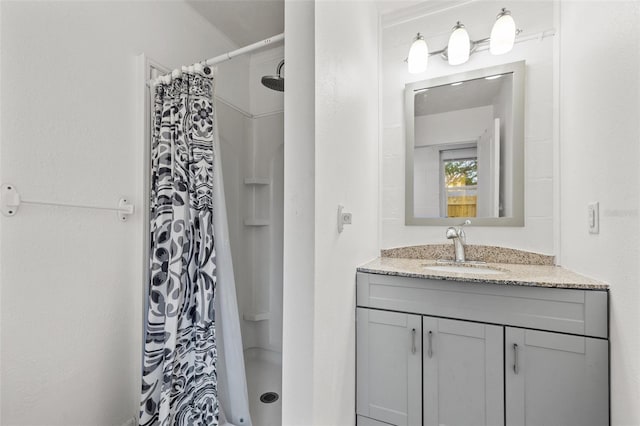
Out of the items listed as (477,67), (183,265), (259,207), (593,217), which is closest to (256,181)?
(259,207)

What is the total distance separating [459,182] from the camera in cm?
173

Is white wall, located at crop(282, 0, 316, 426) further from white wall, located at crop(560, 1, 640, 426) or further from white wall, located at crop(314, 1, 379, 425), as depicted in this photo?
white wall, located at crop(560, 1, 640, 426)

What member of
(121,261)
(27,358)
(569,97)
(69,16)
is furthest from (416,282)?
(69,16)

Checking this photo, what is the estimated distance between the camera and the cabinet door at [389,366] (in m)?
1.30

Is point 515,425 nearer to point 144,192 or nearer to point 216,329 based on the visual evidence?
point 216,329

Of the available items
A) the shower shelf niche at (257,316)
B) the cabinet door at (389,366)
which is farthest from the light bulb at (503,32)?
the shower shelf niche at (257,316)

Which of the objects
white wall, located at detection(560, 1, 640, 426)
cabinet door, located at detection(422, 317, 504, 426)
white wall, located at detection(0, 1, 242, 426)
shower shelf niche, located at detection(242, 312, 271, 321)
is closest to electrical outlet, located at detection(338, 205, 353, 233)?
cabinet door, located at detection(422, 317, 504, 426)

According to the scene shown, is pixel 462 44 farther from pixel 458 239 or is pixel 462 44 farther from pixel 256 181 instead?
pixel 256 181

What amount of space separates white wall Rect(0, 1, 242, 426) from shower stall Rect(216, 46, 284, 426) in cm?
75

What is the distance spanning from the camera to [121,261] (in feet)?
4.53

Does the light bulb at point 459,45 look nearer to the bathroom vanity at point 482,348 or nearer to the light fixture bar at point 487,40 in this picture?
the light fixture bar at point 487,40

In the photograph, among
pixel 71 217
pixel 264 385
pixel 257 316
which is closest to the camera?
pixel 71 217

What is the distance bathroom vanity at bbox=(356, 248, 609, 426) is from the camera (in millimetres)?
1056

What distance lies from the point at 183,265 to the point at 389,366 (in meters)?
1.10
